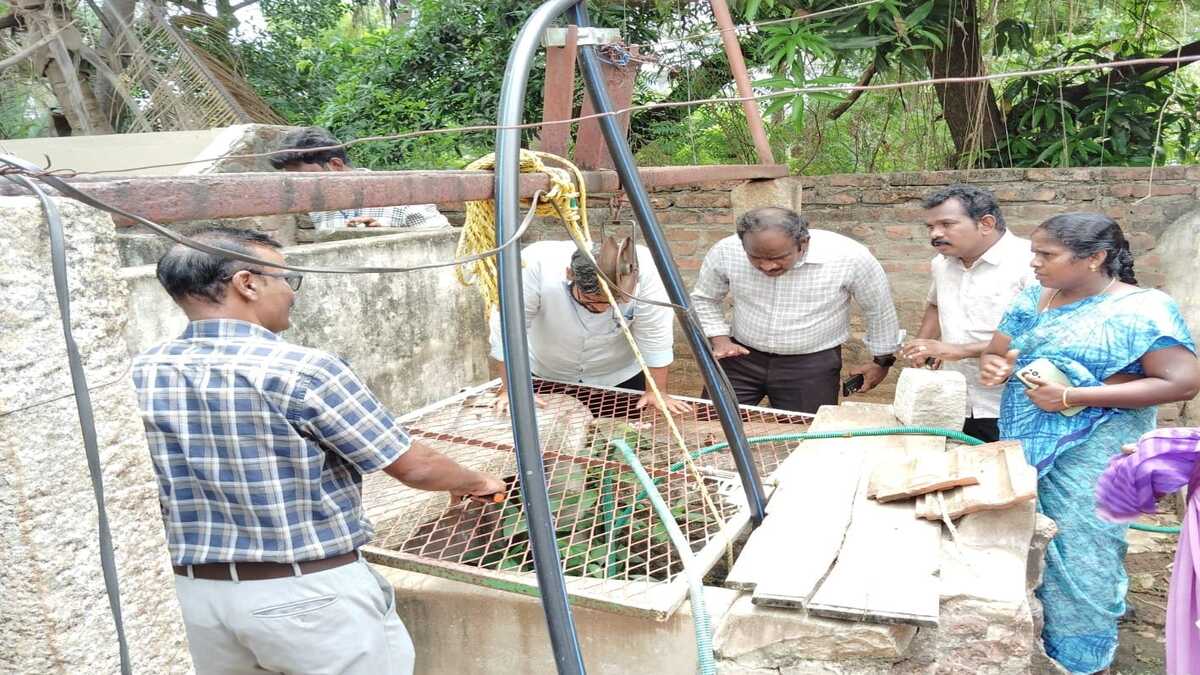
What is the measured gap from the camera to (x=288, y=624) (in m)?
2.00

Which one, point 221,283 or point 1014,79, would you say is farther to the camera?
point 1014,79

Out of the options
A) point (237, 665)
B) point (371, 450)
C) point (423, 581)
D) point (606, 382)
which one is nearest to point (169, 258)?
point (371, 450)

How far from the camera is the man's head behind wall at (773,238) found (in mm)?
3686

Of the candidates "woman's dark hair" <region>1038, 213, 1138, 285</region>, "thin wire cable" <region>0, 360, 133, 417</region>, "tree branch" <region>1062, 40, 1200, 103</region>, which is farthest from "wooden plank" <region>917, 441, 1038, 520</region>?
"tree branch" <region>1062, 40, 1200, 103</region>

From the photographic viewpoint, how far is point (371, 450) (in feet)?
6.32

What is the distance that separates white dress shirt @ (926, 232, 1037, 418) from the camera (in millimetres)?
3432

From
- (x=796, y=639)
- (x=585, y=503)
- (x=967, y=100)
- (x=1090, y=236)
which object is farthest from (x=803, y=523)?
(x=967, y=100)

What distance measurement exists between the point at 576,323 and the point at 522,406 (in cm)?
205

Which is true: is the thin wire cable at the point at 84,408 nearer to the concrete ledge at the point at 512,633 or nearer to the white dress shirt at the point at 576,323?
the concrete ledge at the point at 512,633

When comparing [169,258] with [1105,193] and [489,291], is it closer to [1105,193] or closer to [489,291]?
[489,291]

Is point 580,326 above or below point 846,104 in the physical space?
below

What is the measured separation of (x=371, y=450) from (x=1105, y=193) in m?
4.08

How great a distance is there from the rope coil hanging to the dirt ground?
2.85m

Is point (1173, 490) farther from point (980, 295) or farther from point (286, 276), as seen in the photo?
point (286, 276)
